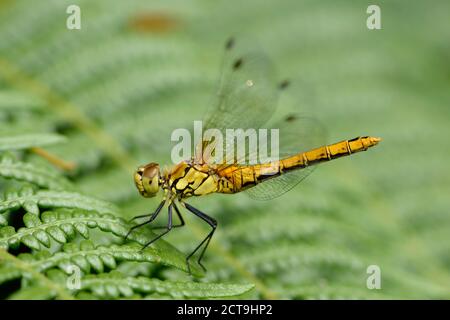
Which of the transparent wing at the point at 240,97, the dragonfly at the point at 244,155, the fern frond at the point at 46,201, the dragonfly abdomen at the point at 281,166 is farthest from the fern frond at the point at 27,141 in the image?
the dragonfly abdomen at the point at 281,166

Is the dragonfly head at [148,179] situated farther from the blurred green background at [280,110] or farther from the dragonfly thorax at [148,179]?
the blurred green background at [280,110]

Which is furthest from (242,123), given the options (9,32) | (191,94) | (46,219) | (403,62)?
(403,62)

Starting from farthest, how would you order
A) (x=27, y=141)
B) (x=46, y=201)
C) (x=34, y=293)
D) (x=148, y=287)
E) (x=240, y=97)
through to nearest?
(x=240, y=97)
(x=27, y=141)
(x=46, y=201)
(x=148, y=287)
(x=34, y=293)

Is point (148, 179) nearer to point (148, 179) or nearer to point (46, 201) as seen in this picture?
point (148, 179)

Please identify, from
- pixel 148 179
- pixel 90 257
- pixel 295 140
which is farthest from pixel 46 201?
pixel 295 140

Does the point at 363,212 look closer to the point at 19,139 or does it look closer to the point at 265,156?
the point at 265,156

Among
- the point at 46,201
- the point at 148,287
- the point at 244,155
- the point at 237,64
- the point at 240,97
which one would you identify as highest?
the point at 237,64

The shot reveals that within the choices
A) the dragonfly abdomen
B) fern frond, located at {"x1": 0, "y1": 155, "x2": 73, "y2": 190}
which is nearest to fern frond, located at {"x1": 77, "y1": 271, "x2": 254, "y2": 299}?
fern frond, located at {"x1": 0, "y1": 155, "x2": 73, "y2": 190}
